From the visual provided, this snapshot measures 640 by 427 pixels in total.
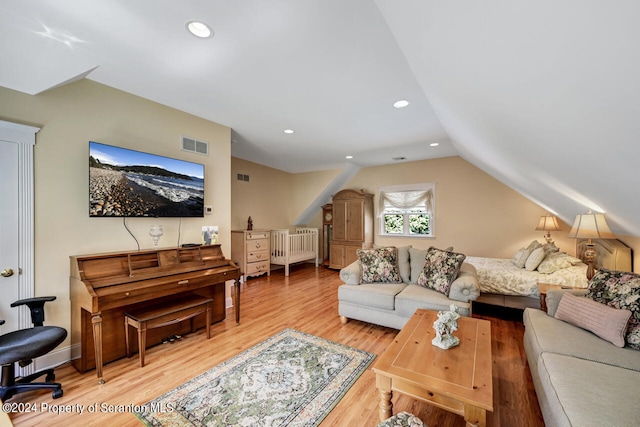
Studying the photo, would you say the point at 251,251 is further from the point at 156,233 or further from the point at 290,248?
the point at 156,233

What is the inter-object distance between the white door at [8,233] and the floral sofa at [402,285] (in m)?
3.05

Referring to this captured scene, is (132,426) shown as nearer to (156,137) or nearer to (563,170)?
(156,137)

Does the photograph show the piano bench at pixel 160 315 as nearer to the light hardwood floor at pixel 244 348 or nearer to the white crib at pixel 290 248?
the light hardwood floor at pixel 244 348

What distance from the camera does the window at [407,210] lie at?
561cm

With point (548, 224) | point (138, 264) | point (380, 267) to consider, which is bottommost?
point (380, 267)

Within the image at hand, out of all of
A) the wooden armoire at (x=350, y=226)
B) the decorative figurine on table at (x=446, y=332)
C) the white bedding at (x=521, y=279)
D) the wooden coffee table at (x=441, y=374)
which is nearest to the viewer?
the wooden coffee table at (x=441, y=374)

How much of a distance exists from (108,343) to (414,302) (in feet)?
10.0

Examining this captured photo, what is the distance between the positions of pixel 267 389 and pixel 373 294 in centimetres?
152

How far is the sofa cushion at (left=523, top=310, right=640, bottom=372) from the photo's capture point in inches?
60.9

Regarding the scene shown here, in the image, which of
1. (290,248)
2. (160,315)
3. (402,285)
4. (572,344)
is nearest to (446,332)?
(572,344)

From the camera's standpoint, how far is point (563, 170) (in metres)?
1.98

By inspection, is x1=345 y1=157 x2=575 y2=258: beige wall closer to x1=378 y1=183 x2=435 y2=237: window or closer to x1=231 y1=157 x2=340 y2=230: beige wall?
x1=378 y1=183 x2=435 y2=237: window

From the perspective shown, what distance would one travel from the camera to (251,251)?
17.1 ft

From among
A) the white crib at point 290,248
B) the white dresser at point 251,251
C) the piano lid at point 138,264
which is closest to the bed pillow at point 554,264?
the piano lid at point 138,264
